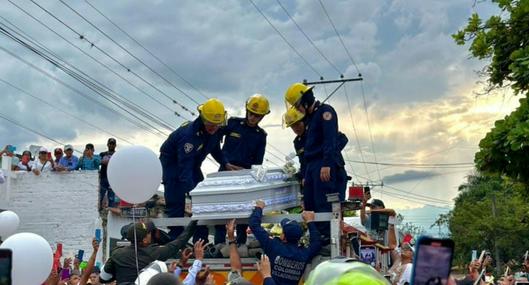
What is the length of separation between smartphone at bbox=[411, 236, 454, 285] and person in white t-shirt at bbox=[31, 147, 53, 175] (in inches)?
604

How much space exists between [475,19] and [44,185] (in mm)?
12077

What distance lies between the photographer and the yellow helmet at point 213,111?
7191mm

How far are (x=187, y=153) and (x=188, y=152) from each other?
0.02m

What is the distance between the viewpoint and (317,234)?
572cm

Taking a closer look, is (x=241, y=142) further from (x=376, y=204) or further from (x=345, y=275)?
(x=345, y=275)

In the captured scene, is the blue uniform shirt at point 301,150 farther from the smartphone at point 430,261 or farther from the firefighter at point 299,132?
the smartphone at point 430,261

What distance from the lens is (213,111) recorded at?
719 cm

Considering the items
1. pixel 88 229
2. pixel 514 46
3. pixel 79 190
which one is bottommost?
pixel 88 229

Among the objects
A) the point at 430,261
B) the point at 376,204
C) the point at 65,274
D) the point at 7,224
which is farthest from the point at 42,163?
the point at 430,261

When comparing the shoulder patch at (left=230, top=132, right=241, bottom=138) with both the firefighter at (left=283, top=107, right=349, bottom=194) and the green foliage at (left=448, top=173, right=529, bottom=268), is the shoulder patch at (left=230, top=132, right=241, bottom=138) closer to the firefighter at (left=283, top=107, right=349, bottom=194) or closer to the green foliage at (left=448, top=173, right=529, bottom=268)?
the firefighter at (left=283, top=107, right=349, bottom=194)

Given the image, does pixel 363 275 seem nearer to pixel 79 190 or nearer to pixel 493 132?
pixel 493 132

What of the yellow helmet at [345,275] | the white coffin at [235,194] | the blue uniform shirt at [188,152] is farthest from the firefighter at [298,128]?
A: the yellow helmet at [345,275]

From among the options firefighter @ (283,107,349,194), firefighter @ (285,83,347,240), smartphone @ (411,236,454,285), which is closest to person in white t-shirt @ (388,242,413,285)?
firefighter @ (285,83,347,240)

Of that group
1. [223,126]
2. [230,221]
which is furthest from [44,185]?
[230,221]
